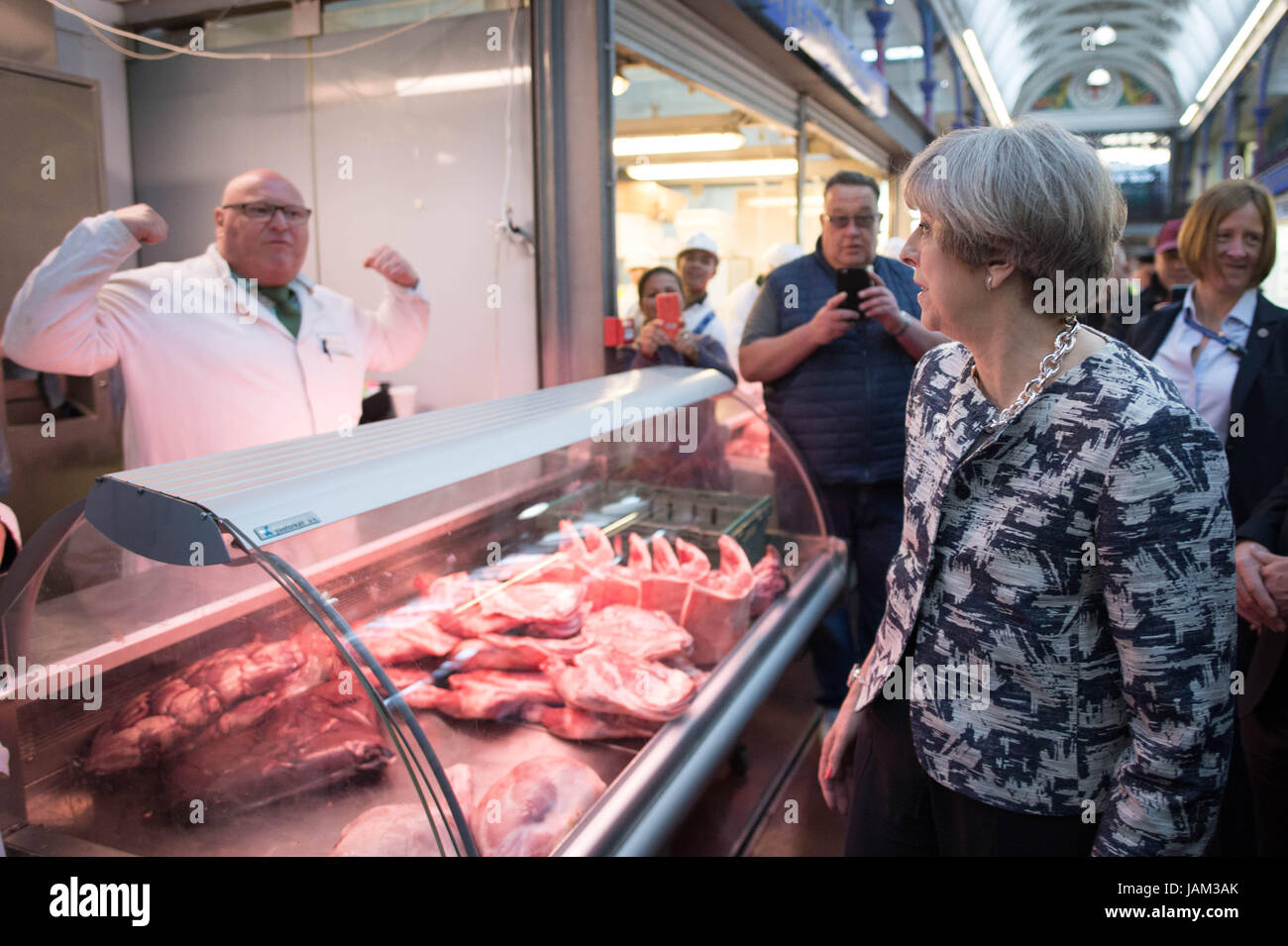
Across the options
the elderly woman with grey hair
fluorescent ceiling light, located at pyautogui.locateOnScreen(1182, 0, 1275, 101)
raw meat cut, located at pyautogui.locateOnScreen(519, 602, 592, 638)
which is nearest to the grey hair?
the elderly woman with grey hair

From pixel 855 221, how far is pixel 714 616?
168 cm

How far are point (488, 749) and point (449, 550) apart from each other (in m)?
0.47

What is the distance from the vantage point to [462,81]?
12.6 ft

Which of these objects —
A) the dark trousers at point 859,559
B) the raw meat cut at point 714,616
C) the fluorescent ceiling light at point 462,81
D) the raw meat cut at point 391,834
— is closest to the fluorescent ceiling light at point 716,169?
the fluorescent ceiling light at point 462,81

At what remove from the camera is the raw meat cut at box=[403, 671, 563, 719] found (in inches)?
71.1

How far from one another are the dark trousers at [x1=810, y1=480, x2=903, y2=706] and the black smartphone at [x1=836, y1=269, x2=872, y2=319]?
2.27 feet

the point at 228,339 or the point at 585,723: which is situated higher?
the point at 228,339

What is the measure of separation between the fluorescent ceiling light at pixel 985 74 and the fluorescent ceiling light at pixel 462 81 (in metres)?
5.82

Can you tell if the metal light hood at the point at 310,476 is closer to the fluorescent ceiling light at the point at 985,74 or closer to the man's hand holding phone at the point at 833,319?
the man's hand holding phone at the point at 833,319

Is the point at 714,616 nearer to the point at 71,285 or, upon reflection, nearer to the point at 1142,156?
the point at 71,285

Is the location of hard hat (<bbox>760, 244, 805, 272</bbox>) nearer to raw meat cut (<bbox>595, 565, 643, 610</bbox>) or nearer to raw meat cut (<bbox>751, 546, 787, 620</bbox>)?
raw meat cut (<bbox>751, 546, 787, 620</bbox>)

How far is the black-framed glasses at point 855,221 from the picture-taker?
3348 millimetres

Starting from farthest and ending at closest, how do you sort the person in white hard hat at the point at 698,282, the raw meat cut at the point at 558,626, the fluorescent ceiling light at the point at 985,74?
the fluorescent ceiling light at the point at 985,74
the person in white hard hat at the point at 698,282
the raw meat cut at the point at 558,626

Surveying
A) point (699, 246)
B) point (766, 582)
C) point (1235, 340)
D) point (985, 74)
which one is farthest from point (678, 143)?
point (985, 74)
